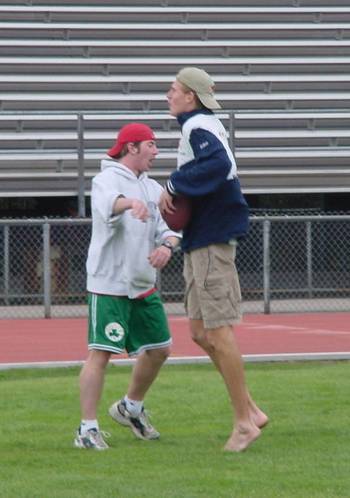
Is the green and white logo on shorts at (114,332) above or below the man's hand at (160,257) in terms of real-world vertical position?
below

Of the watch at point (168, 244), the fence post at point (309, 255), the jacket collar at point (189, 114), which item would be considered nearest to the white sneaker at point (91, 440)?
the watch at point (168, 244)

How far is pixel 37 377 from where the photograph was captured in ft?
40.8

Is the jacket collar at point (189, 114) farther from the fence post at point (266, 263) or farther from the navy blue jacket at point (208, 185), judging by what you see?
the fence post at point (266, 263)

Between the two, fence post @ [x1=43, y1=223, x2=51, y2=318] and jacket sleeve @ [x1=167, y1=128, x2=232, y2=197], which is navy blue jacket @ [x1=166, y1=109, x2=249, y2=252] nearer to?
jacket sleeve @ [x1=167, y1=128, x2=232, y2=197]

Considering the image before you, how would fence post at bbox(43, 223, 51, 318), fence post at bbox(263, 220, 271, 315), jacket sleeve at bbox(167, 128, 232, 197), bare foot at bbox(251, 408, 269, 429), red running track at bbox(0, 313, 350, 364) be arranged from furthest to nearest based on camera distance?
fence post at bbox(263, 220, 271, 315) → fence post at bbox(43, 223, 51, 318) → red running track at bbox(0, 313, 350, 364) → bare foot at bbox(251, 408, 269, 429) → jacket sleeve at bbox(167, 128, 232, 197)

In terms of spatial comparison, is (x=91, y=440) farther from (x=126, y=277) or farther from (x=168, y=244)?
(x=168, y=244)

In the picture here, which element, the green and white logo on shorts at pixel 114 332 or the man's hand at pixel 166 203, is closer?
the man's hand at pixel 166 203

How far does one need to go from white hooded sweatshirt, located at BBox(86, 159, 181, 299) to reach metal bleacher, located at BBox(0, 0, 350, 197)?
15410 mm

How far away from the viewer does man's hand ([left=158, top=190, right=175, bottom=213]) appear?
25.6ft

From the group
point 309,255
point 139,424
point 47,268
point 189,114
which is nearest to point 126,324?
point 139,424

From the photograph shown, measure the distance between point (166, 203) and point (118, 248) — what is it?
19.0 inches

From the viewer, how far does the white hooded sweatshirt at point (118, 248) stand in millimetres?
8141

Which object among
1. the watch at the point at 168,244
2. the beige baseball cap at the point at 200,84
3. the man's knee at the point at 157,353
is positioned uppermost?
the beige baseball cap at the point at 200,84

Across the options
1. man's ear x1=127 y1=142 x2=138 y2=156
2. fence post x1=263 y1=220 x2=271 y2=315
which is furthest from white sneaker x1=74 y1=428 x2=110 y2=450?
fence post x1=263 y1=220 x2=271 y2=315
